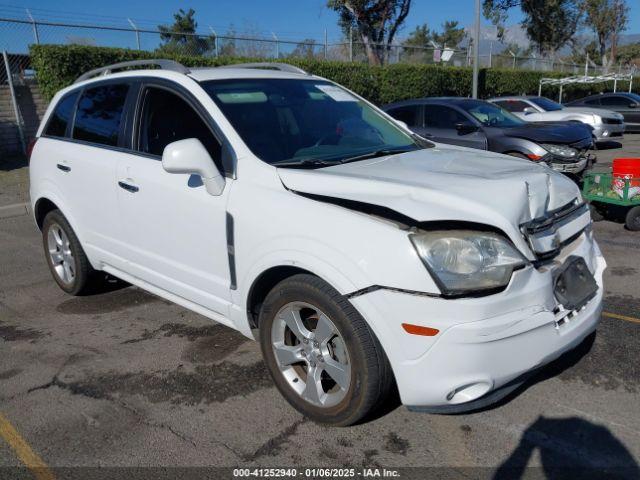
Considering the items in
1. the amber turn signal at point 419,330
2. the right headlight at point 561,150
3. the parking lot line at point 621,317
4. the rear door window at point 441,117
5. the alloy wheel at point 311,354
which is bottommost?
the parking lot line at point 621,317

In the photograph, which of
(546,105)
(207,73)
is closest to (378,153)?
(207,73)

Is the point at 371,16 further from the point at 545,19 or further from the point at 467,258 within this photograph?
the point at 467,258

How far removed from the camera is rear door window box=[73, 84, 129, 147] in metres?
4.22

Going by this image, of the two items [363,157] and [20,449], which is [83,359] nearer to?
[20,449]

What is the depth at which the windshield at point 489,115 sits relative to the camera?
32.0ft

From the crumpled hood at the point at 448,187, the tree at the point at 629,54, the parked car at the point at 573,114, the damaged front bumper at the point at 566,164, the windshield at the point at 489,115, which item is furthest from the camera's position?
the tree at the point at 629,54

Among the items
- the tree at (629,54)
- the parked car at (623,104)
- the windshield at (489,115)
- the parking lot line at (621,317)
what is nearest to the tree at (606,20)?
the tree at (629,54)

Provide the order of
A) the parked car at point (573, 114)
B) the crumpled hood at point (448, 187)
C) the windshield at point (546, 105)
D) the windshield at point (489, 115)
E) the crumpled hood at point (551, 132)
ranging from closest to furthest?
the crumpled hood at point (448, 187)
the crumpled hood at point (551, 132)
the windshield at point (489, 115)
the parked car at point (573, 114)
the windshield at point (546, 105)

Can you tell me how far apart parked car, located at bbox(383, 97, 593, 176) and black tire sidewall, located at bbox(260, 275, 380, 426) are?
6816 mm

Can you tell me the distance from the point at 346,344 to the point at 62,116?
11.8 feet

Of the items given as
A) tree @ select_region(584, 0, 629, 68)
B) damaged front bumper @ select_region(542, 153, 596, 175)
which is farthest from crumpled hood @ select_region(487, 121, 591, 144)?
tree @ select_region(584, 0, 629, 68)

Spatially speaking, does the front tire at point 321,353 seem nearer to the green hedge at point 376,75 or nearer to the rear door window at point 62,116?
the rear door window at point 62,116

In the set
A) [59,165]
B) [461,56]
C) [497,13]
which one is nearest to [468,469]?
[59,165]

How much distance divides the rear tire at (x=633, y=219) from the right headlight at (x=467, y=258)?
16.4 feet
